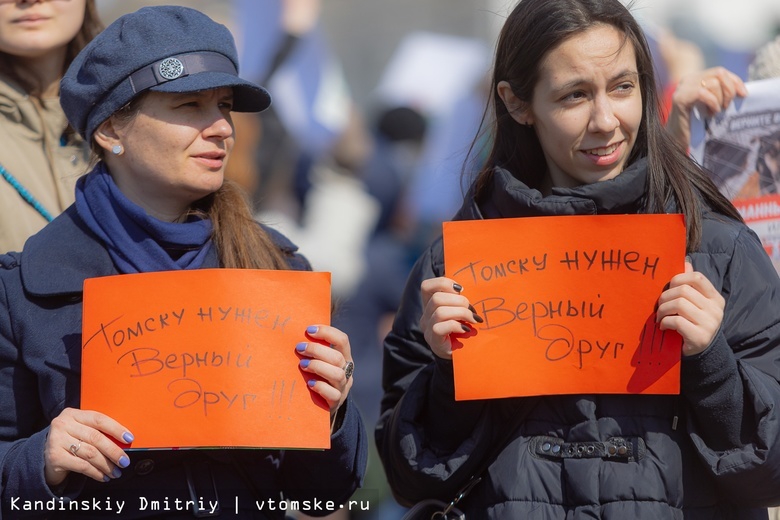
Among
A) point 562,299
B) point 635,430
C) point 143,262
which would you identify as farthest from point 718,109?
point 143,262

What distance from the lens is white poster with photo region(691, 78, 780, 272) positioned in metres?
3.33

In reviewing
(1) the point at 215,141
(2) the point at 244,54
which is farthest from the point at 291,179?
(1) the point at 215,141

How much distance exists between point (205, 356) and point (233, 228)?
415mm

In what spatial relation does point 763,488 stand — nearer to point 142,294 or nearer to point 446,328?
point 446,328

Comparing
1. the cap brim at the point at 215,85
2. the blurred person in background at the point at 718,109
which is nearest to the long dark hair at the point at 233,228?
the cap brim at the point at 215,85

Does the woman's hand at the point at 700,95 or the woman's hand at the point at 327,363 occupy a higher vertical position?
the woman's hand at the point at 700,95

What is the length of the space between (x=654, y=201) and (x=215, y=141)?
1.11m

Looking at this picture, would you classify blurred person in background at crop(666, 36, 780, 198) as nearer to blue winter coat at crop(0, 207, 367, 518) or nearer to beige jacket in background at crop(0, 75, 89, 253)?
blue winter coat at crop(0, 207, 367, 518)

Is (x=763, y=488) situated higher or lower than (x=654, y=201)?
lower

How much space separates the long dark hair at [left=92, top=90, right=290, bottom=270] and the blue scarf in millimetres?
51

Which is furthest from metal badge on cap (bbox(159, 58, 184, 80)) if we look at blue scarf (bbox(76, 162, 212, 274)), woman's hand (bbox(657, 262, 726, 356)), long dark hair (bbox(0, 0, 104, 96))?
woman's hand (bbox(657, 262, 726, 356))

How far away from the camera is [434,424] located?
10.1 feet

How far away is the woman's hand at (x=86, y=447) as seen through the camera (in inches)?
110

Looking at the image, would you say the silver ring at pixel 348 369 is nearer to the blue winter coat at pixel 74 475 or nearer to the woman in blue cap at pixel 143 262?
the woman in blue cap at pixel 143 262
